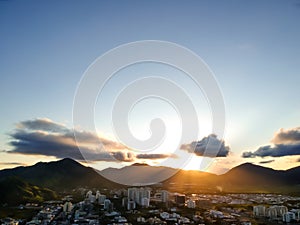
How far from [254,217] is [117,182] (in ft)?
71.1

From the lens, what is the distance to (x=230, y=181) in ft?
151

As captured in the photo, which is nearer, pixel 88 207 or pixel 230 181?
pixel 88 207

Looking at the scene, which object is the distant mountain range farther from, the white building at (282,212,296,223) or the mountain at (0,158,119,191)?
the white building at (282,212,296,223)

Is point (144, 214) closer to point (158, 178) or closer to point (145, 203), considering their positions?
point (145, 203)

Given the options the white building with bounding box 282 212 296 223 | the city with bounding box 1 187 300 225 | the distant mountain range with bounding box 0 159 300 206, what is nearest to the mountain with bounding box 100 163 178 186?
the distant mountain range with bounding box 0 159 300 206

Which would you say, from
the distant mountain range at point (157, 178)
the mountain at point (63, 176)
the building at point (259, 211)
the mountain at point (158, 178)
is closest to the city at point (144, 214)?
the building at point (259, 211)

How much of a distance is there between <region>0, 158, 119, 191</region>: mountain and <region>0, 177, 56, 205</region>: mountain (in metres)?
7.90

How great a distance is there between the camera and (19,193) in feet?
67.4

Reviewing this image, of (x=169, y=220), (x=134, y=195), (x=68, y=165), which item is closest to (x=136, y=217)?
(x=169, y=220)

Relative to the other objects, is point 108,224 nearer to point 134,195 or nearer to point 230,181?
point 134,195

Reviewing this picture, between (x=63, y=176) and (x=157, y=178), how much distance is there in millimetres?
10763

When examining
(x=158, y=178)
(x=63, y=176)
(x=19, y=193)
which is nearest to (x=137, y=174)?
(x=158, y=178)

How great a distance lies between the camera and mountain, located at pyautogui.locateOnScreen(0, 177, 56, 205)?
19164 millimetres

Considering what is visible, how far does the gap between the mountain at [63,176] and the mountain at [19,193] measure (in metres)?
7.90
